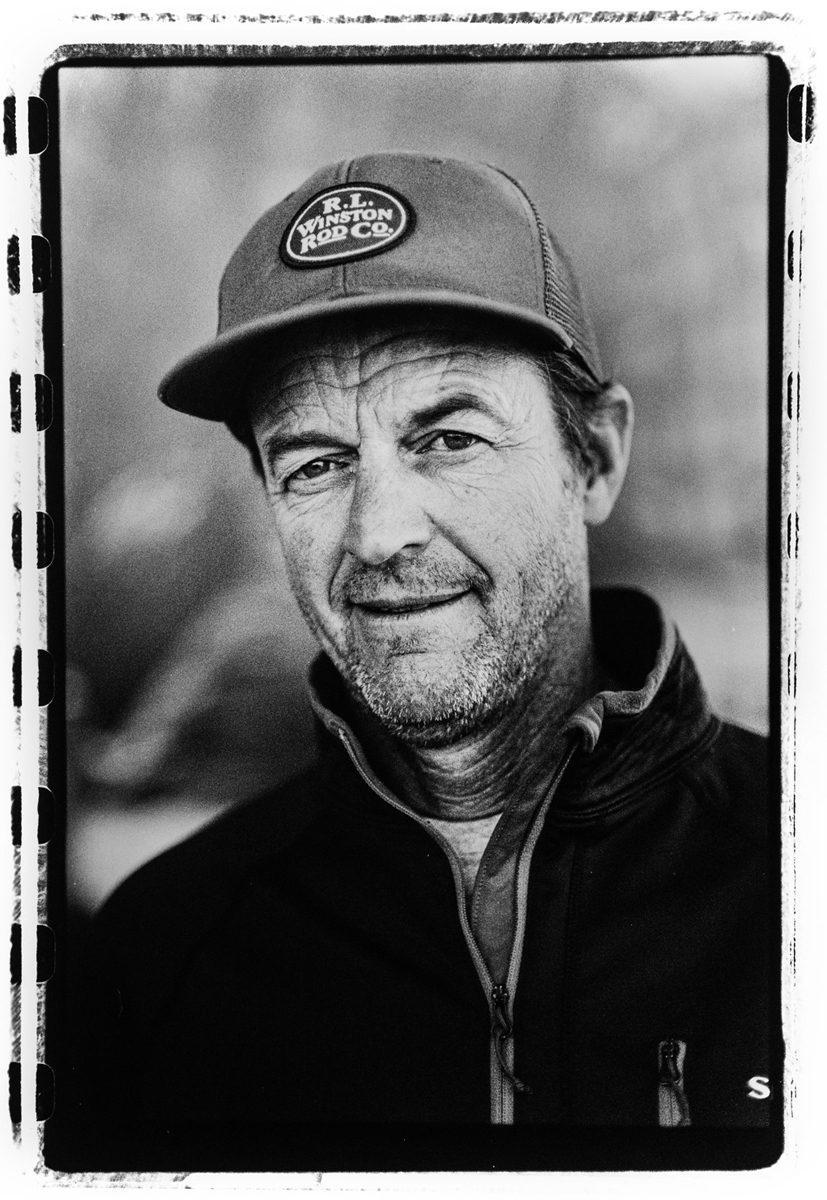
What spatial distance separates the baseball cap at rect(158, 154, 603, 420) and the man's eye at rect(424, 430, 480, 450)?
14cm

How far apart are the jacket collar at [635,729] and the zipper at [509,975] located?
0.09ft

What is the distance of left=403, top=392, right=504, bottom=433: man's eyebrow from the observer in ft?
4.44

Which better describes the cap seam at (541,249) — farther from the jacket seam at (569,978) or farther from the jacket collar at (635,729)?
the jacket seam at (569,978)

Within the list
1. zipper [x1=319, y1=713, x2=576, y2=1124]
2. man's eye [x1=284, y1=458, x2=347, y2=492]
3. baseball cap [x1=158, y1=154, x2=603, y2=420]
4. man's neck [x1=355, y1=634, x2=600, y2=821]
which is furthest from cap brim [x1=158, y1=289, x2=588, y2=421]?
zipper [x1=319, y1=713, x2=576, y2=1124]

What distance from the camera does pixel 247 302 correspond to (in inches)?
54.1

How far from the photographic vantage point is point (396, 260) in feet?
4.33

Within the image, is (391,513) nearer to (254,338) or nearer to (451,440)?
(451,440)

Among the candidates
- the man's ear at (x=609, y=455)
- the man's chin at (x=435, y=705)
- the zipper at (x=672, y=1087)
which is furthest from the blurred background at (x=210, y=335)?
the zipper at (x=672, y=1087)

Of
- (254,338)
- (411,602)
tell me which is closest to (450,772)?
(411,602)

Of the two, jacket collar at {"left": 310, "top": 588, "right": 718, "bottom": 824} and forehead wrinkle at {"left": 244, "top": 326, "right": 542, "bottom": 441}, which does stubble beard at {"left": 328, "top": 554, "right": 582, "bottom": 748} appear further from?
forehead wrinkle at {"left": 244, "top": 326, "right": 542, "bottom": 441}

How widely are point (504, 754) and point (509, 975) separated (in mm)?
268

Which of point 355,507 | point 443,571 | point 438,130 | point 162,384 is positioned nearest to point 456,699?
point 443,571

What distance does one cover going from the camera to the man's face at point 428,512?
1.35m

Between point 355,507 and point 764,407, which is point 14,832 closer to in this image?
point 355,507
